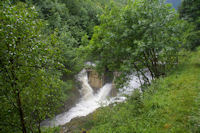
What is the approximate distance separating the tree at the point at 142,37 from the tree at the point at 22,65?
520 cm

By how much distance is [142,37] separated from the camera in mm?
9141

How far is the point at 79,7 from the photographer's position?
33.3 m

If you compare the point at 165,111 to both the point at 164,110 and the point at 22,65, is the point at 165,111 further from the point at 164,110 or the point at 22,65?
the point at 22,65

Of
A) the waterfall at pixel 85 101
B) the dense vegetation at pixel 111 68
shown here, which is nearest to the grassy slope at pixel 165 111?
the dense vegetation at pixel 111 68

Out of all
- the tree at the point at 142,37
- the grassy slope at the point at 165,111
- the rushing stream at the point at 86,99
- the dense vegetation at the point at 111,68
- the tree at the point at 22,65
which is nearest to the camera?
the tree at the point at 22,65

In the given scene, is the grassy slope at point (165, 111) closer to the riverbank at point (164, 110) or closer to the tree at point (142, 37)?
the riverbank at point (164, 110)

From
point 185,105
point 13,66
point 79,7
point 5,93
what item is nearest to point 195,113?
point 185,105

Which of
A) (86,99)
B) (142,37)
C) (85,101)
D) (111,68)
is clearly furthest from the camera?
(86,99)

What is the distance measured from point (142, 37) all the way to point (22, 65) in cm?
715

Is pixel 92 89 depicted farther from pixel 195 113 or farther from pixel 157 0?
pixel 195 113

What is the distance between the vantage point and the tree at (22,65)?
12.9 feet

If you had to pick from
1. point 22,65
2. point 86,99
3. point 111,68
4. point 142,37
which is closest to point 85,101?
point 86,99

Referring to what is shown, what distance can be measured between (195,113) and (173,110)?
2.61 feet

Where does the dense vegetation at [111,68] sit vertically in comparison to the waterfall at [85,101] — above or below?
above
